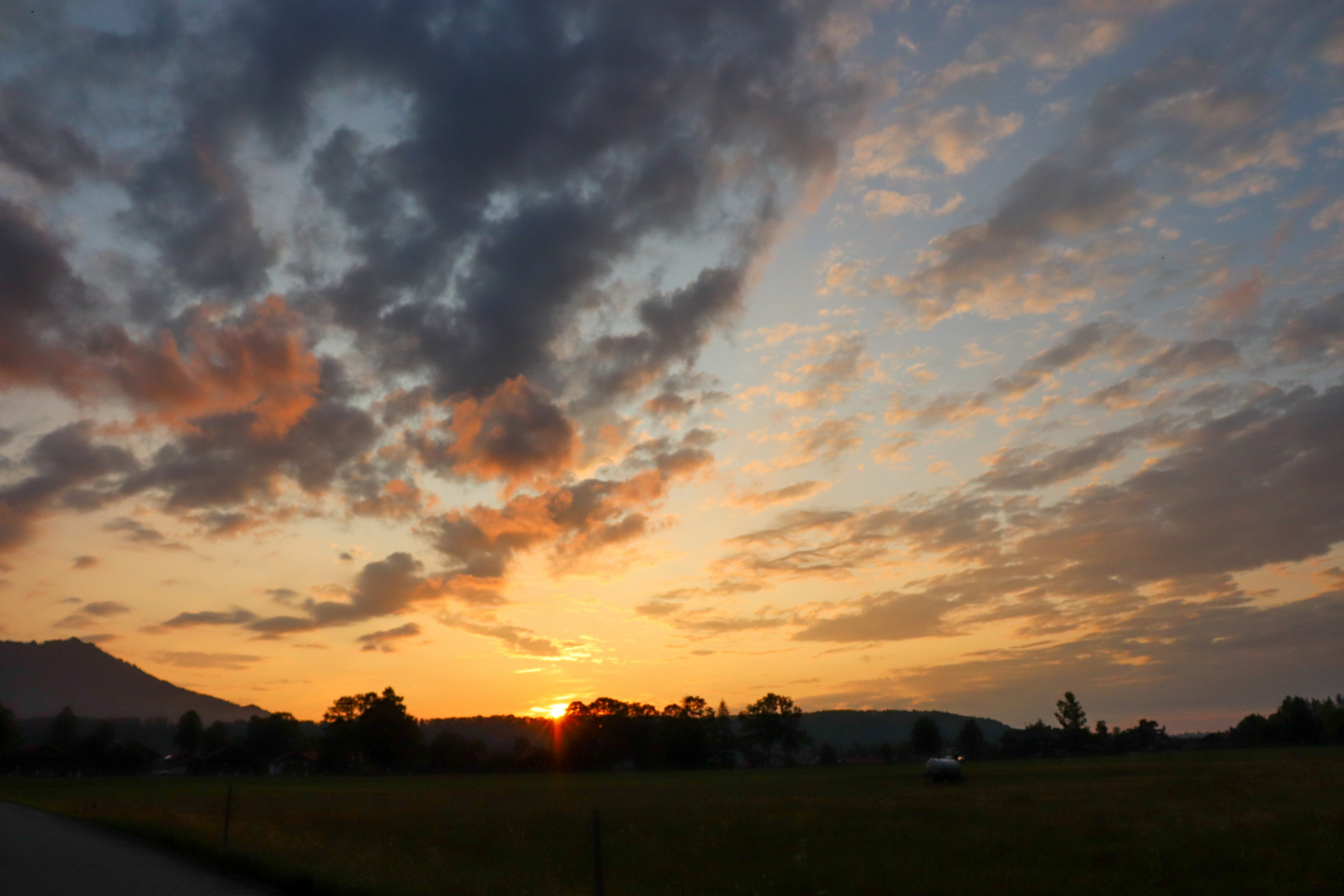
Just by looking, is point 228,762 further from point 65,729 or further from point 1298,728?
point 1298,728

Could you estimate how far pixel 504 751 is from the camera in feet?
540

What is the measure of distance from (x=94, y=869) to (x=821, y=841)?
69.7 ft

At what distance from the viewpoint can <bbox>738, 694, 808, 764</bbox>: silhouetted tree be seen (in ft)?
598

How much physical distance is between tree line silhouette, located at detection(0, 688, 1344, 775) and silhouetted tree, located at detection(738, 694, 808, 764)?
0.24 meters

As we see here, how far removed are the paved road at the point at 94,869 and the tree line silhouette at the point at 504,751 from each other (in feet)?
408

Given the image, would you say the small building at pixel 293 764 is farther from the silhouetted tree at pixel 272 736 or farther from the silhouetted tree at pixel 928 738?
the silhouetted tree at pixel 928 738

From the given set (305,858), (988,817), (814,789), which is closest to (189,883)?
(305,858)

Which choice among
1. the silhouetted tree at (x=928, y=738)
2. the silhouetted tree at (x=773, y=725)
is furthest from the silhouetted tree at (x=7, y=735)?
the silhouetted tree at (x=928, y=738)

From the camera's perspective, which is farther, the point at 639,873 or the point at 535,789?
the point at 535,789

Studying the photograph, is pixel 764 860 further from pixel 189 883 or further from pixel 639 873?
pixel 189 883

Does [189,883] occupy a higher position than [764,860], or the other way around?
[189,883]

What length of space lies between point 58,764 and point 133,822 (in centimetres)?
14847

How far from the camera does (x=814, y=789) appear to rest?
58.4 m

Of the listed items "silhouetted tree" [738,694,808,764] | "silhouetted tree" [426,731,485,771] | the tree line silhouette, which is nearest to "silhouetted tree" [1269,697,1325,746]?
the tree line silhouette
